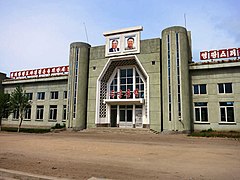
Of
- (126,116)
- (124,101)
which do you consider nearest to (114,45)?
(124,101)

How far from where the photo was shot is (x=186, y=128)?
20.8 meters

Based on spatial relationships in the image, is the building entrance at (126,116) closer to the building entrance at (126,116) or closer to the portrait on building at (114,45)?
the building entrance at (126,116)

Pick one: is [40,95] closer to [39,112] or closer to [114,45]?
[39,112]

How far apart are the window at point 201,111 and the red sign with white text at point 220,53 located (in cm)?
546

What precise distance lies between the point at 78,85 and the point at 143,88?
8.67m

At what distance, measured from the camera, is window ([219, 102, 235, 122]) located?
20.7 metres

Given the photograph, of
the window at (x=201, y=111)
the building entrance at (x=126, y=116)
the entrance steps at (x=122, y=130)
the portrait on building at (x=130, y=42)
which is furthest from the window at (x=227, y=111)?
the portrait on building at (x=130, y=42)

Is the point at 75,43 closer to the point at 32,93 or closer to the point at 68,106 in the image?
the point at 68,106

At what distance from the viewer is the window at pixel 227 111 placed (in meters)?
20.7

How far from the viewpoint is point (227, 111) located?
68.6ft

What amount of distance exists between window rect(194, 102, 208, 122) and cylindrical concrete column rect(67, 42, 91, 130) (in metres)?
14.0

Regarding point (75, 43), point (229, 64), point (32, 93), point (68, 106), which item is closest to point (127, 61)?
point (75, 43)

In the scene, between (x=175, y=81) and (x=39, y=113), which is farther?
(x=39, y=113)

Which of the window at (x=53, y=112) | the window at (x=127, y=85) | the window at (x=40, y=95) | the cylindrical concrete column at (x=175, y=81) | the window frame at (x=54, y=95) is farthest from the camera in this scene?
the window at (x=40, y=95)
